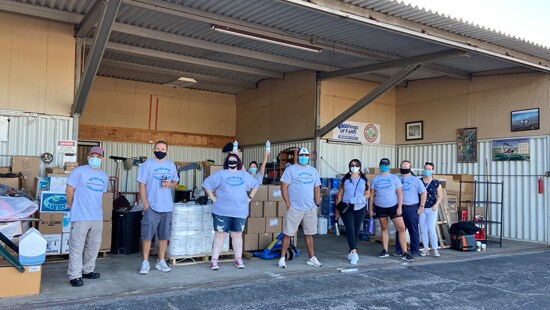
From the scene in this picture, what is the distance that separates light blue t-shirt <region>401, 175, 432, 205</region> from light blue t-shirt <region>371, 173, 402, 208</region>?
259mm

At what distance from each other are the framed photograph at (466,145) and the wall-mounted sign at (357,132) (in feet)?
8.03

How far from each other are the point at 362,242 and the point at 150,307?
6.25 meters

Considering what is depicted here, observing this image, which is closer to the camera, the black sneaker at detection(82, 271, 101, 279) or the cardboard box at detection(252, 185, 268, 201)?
the black sneaker at detection(82, 271, 101, 279)

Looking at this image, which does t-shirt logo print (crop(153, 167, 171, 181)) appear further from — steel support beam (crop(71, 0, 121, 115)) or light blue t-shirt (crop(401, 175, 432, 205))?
light blue t-shirt (crop(401, 175, 432, 205))

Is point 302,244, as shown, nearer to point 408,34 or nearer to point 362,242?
point 362,242

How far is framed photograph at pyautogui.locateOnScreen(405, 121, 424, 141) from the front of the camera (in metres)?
13.3

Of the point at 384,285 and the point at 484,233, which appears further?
the point at 484,233

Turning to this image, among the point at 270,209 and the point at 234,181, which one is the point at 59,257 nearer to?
the point at 234,181

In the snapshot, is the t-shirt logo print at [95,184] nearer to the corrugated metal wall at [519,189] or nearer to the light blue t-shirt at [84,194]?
the light blue t-shirt at [84,194]

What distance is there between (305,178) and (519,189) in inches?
257

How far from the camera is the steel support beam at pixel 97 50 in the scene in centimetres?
675

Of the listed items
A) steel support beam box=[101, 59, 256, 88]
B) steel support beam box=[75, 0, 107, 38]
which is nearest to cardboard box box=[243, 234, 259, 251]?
steel support beam box=[75, 0, 107, 38]

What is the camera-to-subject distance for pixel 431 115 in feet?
42.5

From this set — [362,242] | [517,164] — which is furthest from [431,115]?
[362,242]
